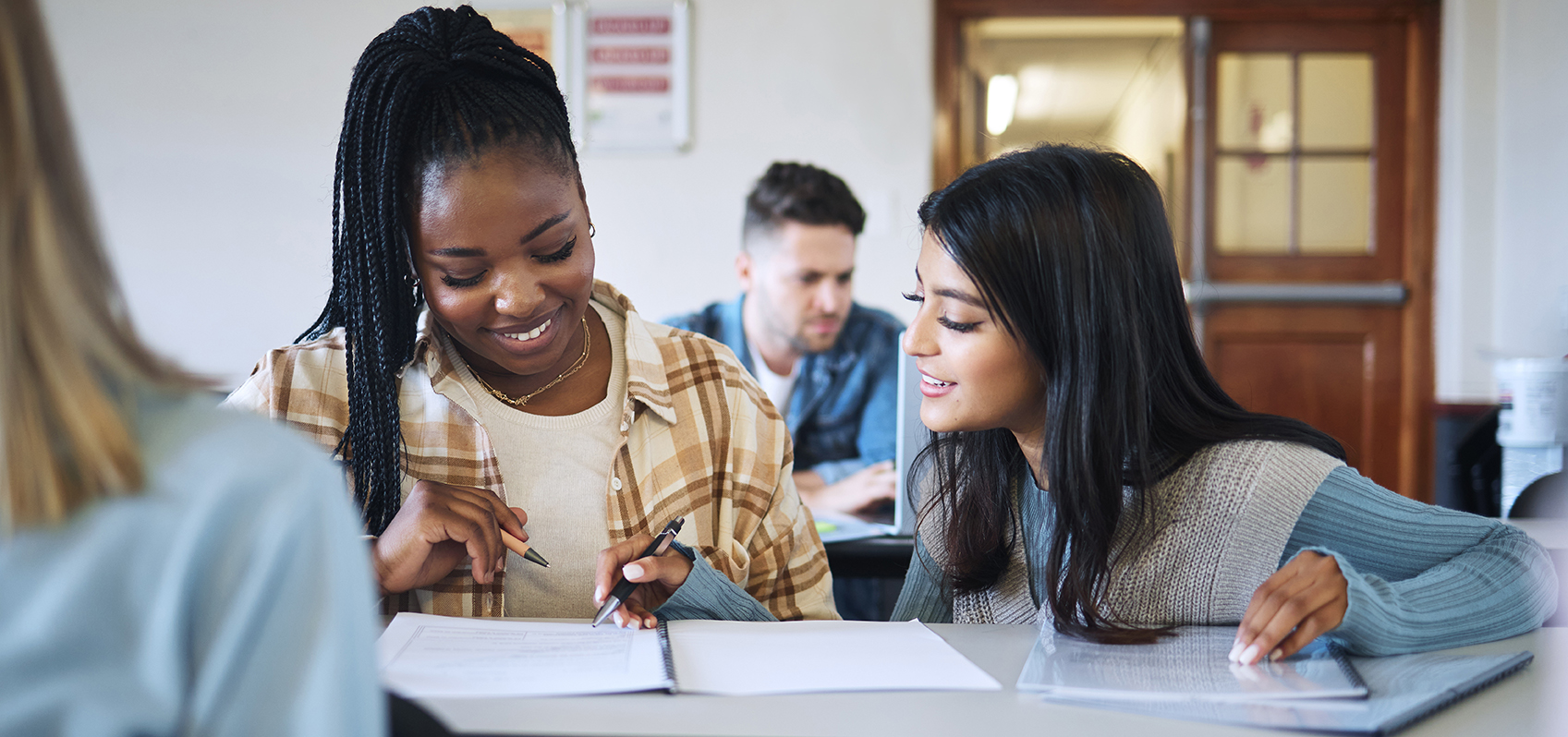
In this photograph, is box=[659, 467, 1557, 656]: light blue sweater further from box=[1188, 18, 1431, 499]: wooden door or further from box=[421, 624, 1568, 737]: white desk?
box=[1188, 18, 1431, 499]: wooden door

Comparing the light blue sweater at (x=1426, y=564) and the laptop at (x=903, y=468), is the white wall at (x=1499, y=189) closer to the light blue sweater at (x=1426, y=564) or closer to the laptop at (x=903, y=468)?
the laptop at (x=903, y=468)

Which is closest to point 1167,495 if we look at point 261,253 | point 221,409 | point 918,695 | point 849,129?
point 918,695

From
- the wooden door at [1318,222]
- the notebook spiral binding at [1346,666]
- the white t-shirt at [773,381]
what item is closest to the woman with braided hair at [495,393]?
the notebook spiral binding at [1346,666]

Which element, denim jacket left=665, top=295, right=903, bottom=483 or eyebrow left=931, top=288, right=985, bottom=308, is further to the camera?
denim jacket left=665, top=295, right=903, bottom=483

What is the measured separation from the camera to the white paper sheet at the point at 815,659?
0.79m

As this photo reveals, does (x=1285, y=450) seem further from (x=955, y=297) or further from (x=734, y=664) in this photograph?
(x=734, y=664)

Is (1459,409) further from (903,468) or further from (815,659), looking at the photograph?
(815,659)

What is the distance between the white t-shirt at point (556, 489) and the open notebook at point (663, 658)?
0.59 feet

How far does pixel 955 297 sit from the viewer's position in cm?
112

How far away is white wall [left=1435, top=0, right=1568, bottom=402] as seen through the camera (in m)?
3.71

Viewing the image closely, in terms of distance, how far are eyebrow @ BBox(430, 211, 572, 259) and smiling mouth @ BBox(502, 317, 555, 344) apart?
10 centimetres

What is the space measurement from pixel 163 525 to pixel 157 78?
13.7 ft

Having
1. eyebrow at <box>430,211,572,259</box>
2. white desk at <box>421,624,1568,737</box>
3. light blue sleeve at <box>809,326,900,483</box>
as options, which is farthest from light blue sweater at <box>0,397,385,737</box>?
light blue sleeve at <box>809,326,900,483</box>

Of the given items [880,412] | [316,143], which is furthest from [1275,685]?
[316,143]
